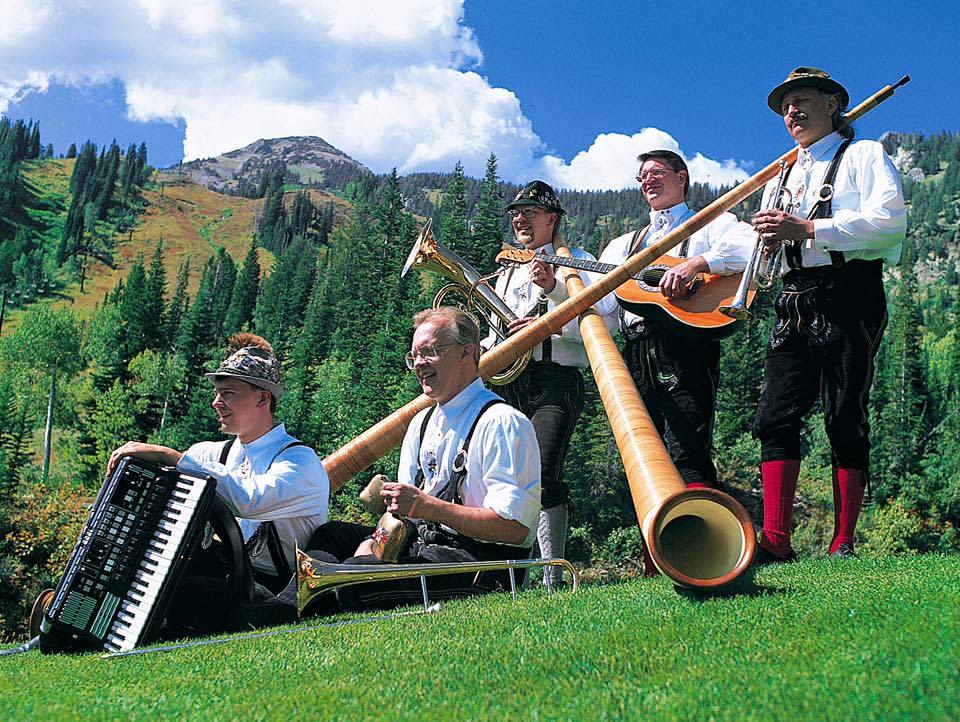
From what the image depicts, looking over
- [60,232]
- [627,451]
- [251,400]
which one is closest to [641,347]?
[627,451]

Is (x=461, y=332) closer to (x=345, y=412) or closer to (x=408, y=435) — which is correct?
(x=408, y=435)

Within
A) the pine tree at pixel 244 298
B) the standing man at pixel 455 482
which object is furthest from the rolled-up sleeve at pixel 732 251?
the pine tree at pixel 244 298

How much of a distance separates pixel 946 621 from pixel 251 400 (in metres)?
3.68

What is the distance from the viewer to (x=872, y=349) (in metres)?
4.91

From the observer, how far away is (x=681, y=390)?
222 inches

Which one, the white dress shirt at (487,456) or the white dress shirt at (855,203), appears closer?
the white dress shirt at (487,456)

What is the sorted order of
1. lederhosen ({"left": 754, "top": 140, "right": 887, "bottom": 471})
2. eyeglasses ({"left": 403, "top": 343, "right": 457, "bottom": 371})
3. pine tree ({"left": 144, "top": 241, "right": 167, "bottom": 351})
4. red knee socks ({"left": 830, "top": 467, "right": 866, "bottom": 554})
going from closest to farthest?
eyeglasses ({"left": 403, "top": 343, "right": 457, "bottom": 371}) → lederhosen ({"left": 754, "top": 140, "right": 887, "bottom": 471}) → red knee socks ({"left": 830, "top": 467, "right": 866, "bottom": 554}) → pine tree ({"left": 144, "top": 241, "right": 167, "bottom": 351})

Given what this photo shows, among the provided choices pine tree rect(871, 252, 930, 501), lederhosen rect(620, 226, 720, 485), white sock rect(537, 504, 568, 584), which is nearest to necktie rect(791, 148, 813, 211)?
lederhosen rect(620, 226, 720, 485)

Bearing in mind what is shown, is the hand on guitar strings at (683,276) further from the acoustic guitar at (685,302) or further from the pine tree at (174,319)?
the pine tree at (174,319)

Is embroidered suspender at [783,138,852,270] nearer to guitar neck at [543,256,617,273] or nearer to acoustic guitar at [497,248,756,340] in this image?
acoustic guitar at [497,248,756,340]

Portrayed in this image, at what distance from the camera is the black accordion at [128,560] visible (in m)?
3.97

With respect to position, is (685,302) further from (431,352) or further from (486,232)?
(486,232)

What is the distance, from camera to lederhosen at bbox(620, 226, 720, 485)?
18.2ft

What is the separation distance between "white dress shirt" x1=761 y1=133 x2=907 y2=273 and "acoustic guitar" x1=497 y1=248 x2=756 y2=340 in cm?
44
